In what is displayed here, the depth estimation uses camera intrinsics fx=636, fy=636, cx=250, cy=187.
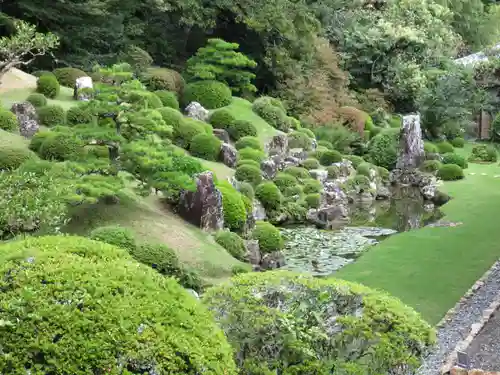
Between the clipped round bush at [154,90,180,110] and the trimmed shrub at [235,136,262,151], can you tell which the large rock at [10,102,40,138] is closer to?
the clipped round bush at [154,90,180,110]

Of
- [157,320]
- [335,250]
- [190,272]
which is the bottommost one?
[335,250]

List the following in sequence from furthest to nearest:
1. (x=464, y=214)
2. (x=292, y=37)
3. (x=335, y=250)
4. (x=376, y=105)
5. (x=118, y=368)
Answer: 1. (x=376, y=105)
2. (x=292, y=37)
3. (x=464, y=214)
4. (x=335, y=250)
5. (x=118, y=368)

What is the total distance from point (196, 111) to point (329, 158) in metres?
5.82

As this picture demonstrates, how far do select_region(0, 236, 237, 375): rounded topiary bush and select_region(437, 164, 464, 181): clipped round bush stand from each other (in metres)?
23.9

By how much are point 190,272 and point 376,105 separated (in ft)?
78.5

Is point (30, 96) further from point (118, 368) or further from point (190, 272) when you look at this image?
point (118, 368)

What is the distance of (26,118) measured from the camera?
18047 millimetres

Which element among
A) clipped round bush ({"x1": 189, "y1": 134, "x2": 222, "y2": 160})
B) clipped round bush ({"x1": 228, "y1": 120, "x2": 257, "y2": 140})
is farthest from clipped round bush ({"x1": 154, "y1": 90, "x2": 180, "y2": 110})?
clipped round bush ({"x1": 189, "y1": 134, "x2": 222, "y2": 160})

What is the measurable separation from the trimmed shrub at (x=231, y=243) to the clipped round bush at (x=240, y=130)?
878 centimetres

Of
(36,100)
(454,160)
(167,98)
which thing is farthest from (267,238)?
(454,160)

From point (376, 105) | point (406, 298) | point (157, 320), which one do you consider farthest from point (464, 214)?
point (157, 320)

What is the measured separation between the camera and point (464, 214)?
A: 69.7 ft

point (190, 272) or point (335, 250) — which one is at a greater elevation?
point (190, 272)

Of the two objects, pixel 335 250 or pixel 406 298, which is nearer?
pixel 406 298
